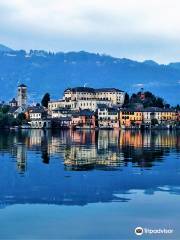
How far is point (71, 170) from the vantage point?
28.0 m

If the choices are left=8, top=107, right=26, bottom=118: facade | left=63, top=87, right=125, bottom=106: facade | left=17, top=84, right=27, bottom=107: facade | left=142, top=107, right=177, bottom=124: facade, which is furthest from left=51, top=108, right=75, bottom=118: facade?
left=17, top=84, right=27, bottom=107: facade

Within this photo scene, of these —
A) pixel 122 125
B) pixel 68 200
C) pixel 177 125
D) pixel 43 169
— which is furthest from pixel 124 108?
pixel 68 200

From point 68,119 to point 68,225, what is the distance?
331ft

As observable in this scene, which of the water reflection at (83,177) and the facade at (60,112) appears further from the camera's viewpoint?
the facade at (60,112)

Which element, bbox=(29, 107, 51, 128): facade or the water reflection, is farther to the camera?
bbox=(29, 107, 51, 128): facade

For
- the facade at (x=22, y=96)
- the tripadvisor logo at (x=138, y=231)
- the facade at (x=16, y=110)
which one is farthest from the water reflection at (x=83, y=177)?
the facade at (x=22, y=96)

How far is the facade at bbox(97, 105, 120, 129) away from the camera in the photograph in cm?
11775

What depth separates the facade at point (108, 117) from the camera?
386ft

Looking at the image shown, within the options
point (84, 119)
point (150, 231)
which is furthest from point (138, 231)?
point (84, 119)

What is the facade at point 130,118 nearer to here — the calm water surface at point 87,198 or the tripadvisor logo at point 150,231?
the calm water surface at point 87,198

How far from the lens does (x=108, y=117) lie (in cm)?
11812

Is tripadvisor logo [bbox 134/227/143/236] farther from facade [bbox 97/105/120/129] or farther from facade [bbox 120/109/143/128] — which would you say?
facade [bbox 120/109/143/128]

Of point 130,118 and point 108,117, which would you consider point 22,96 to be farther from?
point 130,118

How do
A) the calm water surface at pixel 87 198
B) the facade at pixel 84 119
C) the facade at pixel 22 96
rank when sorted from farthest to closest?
the facade at pixel 22 96, the facade at pixel 84 119, the calm water surface at pixel 87 198
